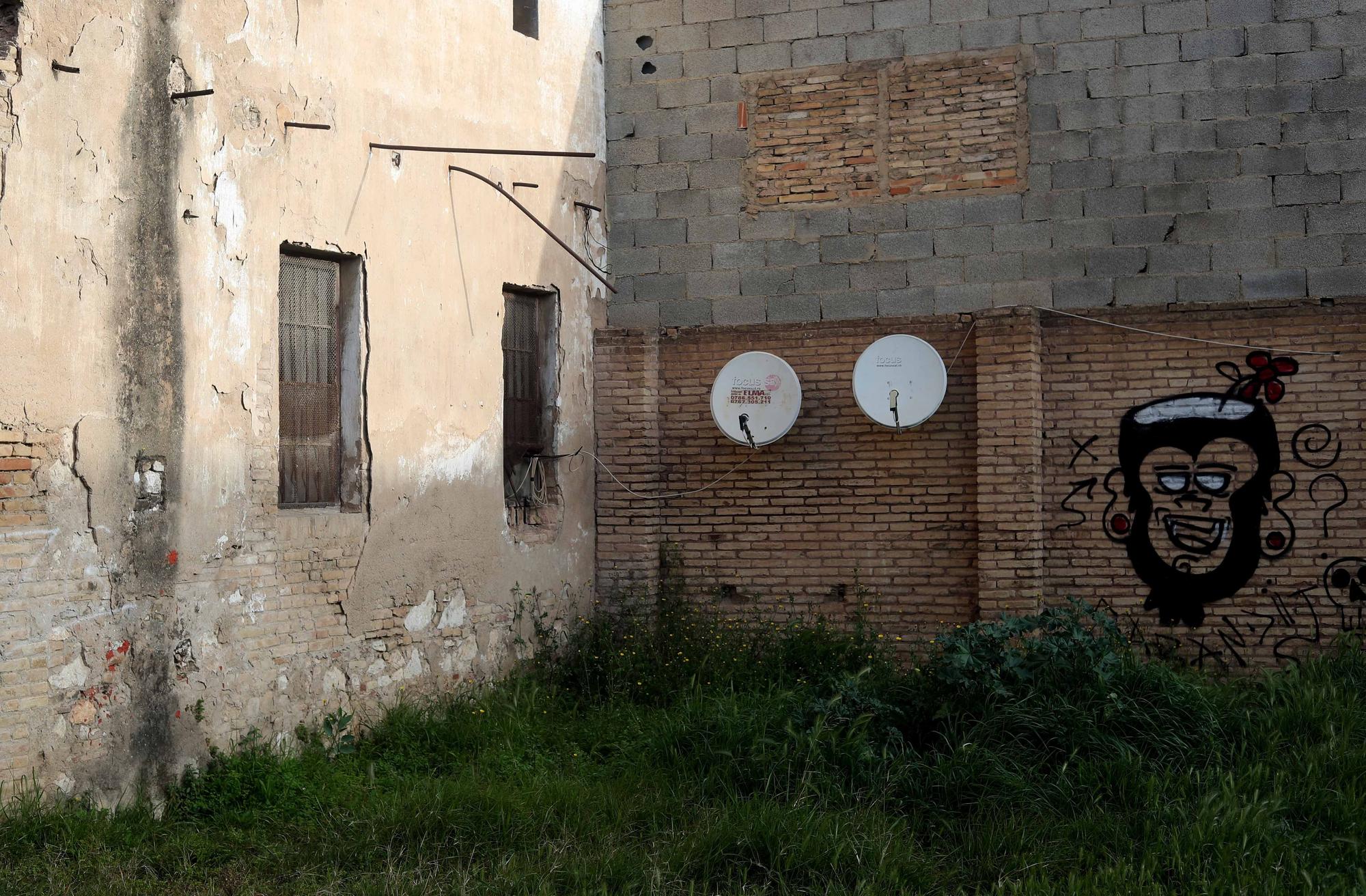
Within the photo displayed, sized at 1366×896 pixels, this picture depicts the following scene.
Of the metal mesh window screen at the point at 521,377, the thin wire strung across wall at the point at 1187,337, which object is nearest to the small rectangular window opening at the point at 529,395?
the metal mesh window screen at the point at 521,377

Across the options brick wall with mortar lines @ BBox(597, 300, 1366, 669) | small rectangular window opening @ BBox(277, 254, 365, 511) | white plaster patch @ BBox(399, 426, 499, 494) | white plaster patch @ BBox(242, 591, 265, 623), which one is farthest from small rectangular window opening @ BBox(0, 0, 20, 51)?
brick wall with mortar lines @ BBox(597, 300, 1366, 669)

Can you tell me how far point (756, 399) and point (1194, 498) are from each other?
3171 millimetres

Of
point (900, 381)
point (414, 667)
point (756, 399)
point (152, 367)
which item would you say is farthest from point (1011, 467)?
point (152, 367)

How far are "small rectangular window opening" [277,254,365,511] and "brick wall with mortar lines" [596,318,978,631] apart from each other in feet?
8.76

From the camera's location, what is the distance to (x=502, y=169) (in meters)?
8.51

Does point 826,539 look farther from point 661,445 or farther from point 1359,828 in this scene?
point 1359,828

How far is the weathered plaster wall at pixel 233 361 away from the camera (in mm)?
5465

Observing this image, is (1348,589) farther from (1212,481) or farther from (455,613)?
(455,613)

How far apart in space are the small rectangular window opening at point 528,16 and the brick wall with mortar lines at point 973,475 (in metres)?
2.40

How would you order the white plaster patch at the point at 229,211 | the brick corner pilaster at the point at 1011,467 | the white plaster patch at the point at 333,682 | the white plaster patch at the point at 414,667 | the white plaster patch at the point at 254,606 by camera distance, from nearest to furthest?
the white plaster patch at the point at 229,211 < the white plaster patch at the point at 254,606 < the white plaster patch at the point at 333,682 < the white plaster patch at the point at 414,667 < the brick corner pilaster at the point at 1011,467

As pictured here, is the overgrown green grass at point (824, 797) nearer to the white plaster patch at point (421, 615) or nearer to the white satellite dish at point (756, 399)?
the white plaster patch at point (421, 615)

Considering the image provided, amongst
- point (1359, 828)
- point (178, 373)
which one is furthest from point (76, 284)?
point (1359, 828)

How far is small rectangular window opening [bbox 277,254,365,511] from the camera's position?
6938 mm

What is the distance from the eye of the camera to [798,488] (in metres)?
9.27
